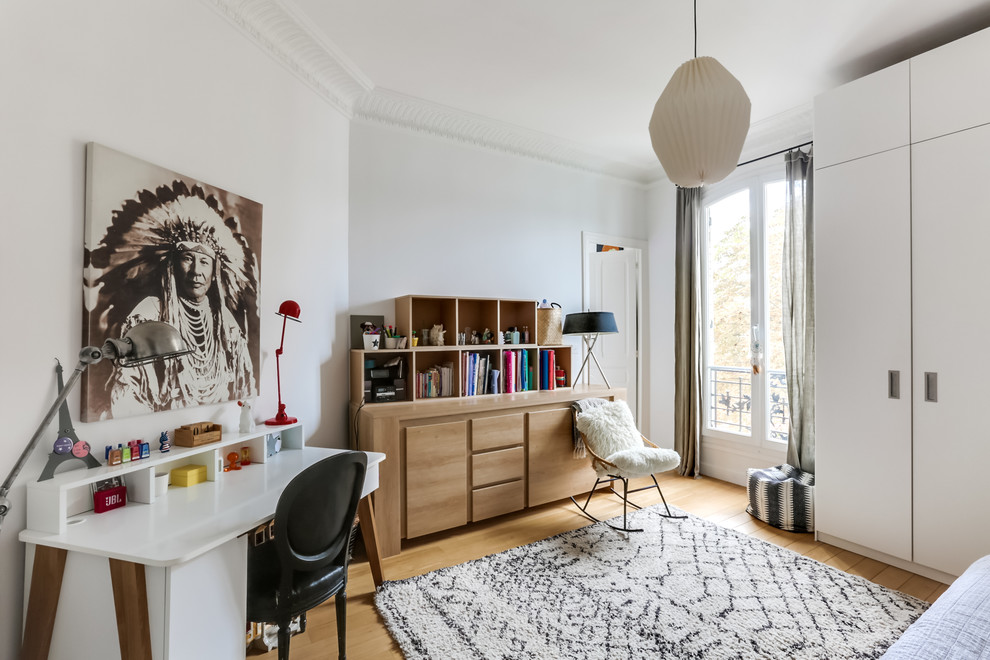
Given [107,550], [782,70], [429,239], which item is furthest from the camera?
[429,239]

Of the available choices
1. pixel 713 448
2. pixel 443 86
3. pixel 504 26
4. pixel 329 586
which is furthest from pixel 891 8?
pixel 329 586

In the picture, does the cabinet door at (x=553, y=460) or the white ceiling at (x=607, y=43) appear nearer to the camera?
the white ceiling at (x=607, y=43)

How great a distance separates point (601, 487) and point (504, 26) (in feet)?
10.5

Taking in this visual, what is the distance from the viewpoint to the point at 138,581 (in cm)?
126

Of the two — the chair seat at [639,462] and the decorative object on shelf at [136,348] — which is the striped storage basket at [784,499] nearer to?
the chair seat at [639,462]

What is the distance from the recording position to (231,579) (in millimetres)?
1470

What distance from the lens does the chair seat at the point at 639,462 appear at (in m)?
3.04

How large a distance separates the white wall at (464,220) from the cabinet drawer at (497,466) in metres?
1.18

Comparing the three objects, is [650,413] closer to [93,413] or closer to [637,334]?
[637,334]

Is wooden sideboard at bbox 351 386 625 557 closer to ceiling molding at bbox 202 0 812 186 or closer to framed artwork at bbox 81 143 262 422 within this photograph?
framed artwork at bbox 81 143 262 422

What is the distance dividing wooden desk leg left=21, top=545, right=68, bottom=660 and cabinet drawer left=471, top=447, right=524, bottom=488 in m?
2.06

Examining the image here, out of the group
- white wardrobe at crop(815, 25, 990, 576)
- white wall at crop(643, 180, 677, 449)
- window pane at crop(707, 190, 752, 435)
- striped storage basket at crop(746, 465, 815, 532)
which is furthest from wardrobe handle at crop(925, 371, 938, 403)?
white wall at crop(643, 180, 677, 449)

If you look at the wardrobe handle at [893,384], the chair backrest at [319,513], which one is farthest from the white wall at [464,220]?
the wardrobe handle at [893,384]

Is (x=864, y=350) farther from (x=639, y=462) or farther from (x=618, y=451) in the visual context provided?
(x=618, y=451)
